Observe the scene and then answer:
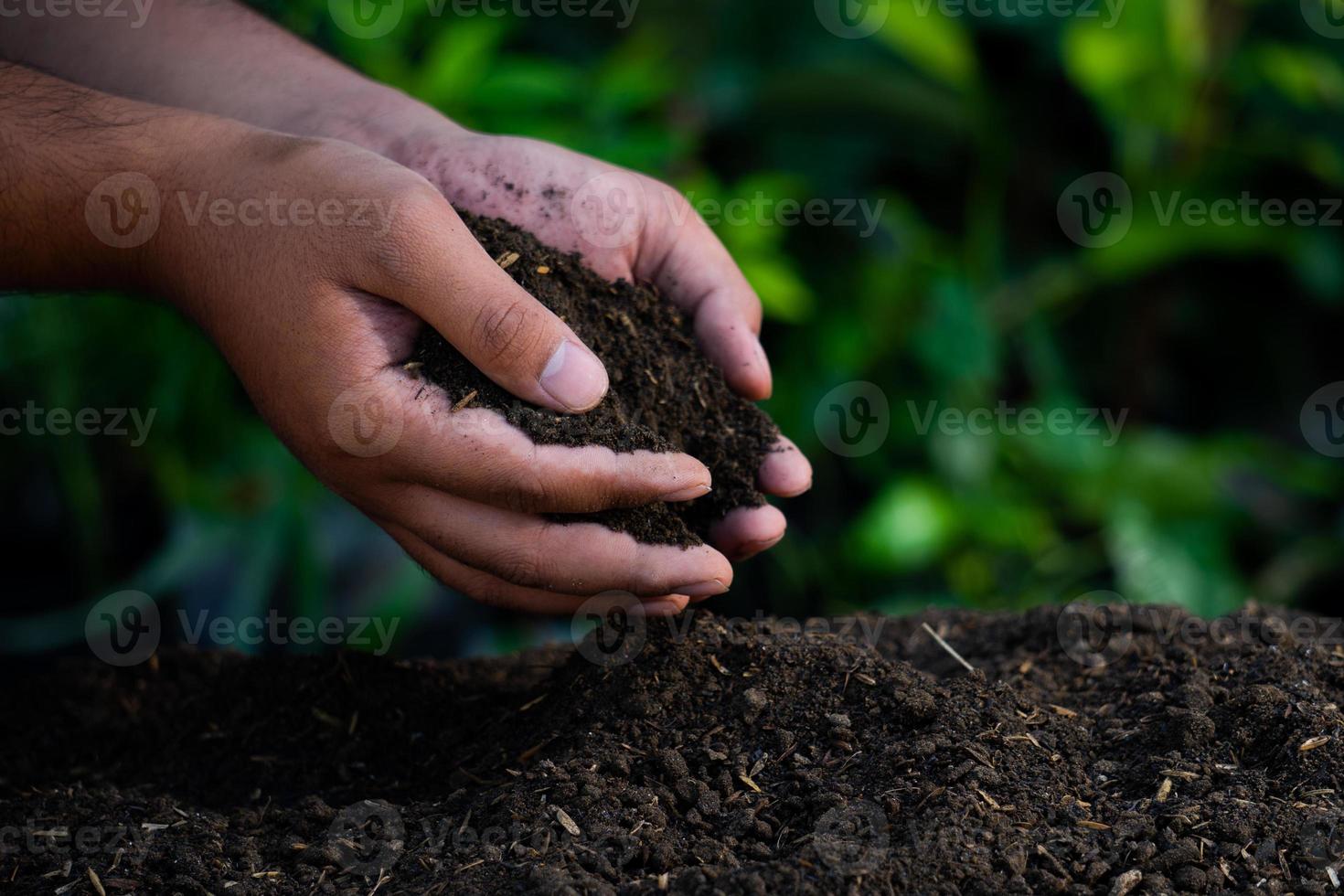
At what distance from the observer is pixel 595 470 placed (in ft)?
4.77

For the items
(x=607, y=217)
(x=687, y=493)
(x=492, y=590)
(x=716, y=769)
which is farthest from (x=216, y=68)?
(x=716, y=769)

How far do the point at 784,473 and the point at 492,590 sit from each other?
1.61ft

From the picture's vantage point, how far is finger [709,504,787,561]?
5.60 feet

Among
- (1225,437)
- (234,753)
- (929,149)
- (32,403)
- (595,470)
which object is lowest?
(234,753)

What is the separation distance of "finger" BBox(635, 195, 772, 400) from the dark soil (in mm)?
48

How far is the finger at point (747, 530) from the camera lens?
1.71 metres

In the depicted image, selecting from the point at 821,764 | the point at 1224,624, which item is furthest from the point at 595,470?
the point at 1224,624

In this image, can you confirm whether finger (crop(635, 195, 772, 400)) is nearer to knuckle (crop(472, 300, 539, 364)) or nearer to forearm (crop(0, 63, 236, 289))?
knuckle (crop(472, 300, 539, 364))

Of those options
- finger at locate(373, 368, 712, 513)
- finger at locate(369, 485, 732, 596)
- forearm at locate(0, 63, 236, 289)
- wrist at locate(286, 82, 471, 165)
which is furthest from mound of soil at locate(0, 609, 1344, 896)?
wrist at locate(286, 82, 471, 165)

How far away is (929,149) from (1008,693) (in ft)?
9.29

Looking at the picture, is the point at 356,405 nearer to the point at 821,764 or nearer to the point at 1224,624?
the point at 821,764

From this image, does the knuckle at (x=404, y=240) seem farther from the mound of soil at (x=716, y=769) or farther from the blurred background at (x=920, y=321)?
the blurred background at (x=920, y=321)

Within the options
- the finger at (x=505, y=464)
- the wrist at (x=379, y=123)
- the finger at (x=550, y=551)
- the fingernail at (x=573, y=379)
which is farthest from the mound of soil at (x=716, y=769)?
the wrist at (x=379, y=123)

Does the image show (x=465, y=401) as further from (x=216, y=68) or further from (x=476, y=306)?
(x=216, y=68)
